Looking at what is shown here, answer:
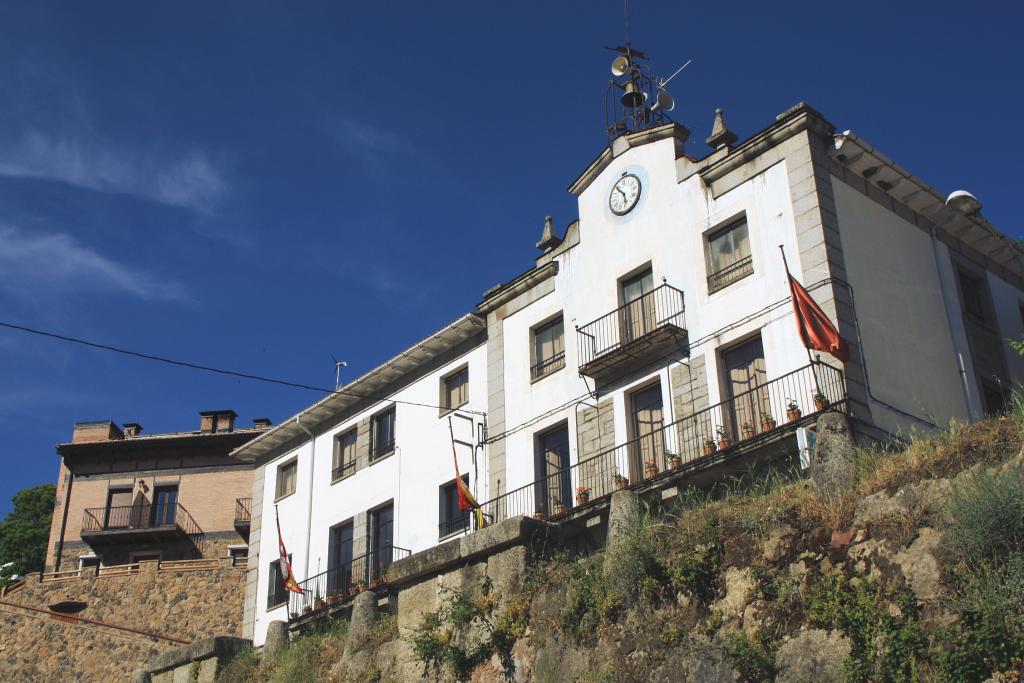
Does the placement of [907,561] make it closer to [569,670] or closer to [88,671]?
[569,670]

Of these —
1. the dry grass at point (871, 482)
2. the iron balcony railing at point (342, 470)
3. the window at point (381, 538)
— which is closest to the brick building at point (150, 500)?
the iron balcony railing at point (342, 470)

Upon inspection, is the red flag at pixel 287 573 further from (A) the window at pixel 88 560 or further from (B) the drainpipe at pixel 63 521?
(B) the drainpipe at pixel 63 521

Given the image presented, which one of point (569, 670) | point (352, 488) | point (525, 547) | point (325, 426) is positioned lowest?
point (569, 670)

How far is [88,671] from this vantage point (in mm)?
34312

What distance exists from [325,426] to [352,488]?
254cm

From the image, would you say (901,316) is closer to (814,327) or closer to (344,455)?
(814,327)

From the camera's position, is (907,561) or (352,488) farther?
(352,488)

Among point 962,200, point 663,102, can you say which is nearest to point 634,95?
point 663,102

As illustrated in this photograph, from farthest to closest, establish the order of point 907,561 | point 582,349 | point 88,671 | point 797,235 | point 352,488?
point 88,671, point 352,488, point 582,349, point 797,235, point 907,561

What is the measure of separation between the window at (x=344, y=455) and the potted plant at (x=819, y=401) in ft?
50.2

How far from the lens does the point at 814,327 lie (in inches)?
775

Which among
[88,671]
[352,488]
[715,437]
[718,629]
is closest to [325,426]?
[352,488]

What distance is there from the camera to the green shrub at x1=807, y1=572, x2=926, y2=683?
12.9 meters

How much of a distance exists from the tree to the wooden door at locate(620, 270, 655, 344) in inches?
1426
